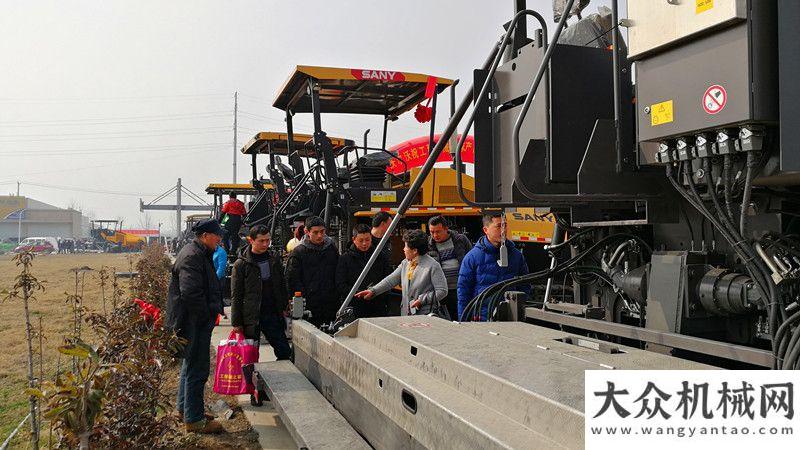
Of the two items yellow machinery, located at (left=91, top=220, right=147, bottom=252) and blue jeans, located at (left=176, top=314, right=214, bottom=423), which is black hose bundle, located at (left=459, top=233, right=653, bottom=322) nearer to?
blue jeans, located at (left=176, top=314, right=214, bottom=423)

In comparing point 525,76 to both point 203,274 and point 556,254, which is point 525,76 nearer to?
point 556,254

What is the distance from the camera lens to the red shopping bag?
183 inches

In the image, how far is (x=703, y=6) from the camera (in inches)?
86.6

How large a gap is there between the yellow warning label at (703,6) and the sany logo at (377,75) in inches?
197

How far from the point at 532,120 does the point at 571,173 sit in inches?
14.5

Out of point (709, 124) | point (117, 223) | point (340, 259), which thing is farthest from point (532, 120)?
point (117, 223)

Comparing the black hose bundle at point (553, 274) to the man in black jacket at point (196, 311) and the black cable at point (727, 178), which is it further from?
the man in black jacket at point (196, 311)

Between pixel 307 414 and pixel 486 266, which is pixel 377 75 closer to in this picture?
pixel 486 266

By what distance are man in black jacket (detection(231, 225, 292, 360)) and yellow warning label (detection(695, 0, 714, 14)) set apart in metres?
3.93

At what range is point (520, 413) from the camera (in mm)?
1944

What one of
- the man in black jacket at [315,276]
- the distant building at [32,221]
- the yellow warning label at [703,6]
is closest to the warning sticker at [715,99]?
the yellow warning label at [703,6]

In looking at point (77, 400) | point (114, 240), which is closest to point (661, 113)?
point (77, 400)

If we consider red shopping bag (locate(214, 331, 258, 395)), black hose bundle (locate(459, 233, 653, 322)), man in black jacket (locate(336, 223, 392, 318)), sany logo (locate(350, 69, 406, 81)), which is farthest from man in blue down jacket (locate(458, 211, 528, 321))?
sany logo (locate(350, 69, 406, 81))

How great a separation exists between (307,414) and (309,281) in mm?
2615
